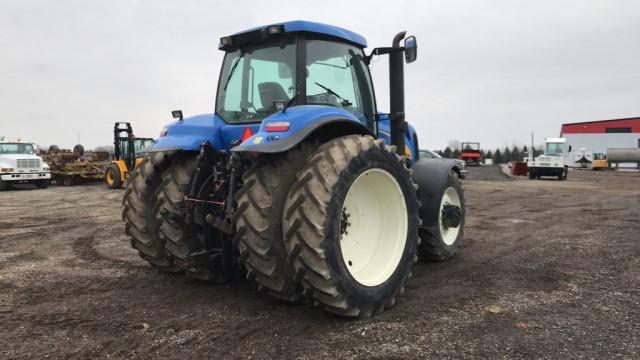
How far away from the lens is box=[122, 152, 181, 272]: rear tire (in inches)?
182

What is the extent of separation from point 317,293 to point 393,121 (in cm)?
266

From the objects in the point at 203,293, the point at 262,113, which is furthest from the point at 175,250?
the point at 262,113

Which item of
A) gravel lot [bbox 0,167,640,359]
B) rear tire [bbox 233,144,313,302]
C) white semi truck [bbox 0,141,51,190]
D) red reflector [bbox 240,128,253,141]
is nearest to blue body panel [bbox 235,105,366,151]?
rear tire [bbox 233,144,313,302]

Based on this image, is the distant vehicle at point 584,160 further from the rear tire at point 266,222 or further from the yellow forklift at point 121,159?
the rear tire at point 266,222

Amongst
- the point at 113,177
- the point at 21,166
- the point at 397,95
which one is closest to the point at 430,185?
the point at 397,95

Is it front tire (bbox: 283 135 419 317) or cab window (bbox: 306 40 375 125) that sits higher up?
cab window (bbox: 306 40 375 125)

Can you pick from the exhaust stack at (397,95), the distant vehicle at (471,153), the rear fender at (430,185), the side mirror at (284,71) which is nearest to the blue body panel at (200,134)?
the side mirror at (284,71)

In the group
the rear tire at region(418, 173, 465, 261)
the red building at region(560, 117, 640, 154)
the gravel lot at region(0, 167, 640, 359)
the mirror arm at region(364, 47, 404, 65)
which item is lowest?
the gravel lot at region(0, 167, 640, 359)

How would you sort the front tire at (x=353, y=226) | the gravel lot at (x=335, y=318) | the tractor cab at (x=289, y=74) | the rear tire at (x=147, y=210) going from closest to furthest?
the gravel lot at (x=335, y=318) → the front tire at (x=353, y=226) → the tractor cab at (x=289, y=74) → the rear tire at (x=147, y=210)

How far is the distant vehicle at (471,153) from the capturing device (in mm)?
44375

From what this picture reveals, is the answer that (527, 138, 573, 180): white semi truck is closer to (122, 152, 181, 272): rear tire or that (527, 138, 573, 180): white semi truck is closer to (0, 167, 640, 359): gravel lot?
(0, 167, 640, 359): gravel lot

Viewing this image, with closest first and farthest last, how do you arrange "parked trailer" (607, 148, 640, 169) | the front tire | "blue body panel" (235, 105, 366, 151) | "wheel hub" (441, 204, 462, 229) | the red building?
1. the front tire
2. "blue body panel" (235, 105, 366, 151)
3. "wheel hub" (441, 204, 462, 229)
4. "parked trailer" (607, 148, 640, 169)
5. the red building

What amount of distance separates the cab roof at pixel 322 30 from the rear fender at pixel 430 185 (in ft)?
5.73

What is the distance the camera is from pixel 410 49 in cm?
512
